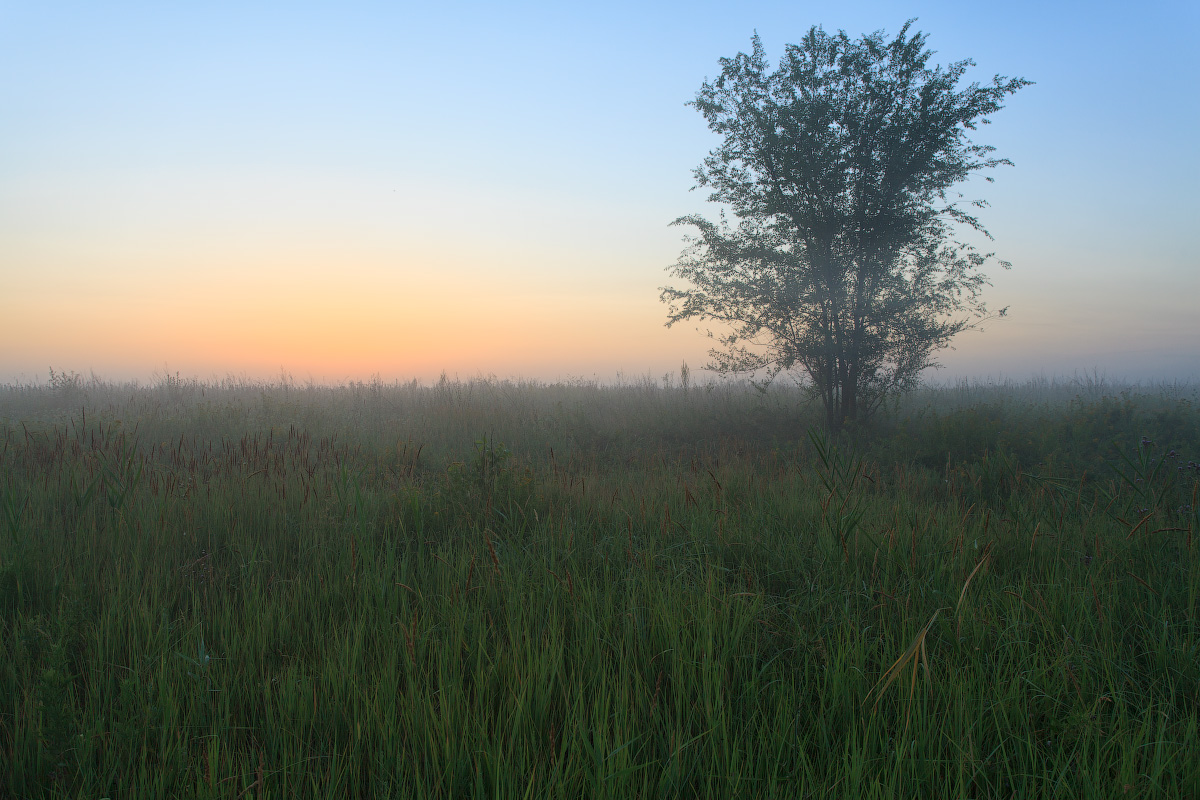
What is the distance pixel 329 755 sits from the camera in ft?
5.25

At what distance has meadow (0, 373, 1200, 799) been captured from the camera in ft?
5.11

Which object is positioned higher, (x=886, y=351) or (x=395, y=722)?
(x=886, y=351)

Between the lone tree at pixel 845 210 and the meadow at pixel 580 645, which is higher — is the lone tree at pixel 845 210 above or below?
above

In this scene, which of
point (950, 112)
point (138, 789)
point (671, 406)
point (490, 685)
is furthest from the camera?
point (671, 406)

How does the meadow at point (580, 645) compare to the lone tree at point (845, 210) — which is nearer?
the meadow at point (580, 645)

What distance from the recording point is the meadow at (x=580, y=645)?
1.56 meters

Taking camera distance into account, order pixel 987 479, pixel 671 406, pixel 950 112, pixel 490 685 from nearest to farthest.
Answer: pixel 490 685 → pixel 987 479 → pixel 950 112 → pixel 671 406

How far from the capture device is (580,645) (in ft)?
7.07

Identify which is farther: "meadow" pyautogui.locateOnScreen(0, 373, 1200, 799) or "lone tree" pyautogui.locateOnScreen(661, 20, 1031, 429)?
"lone tree" pyautogui.locateOnScreen(661, 20, 1031, 429)

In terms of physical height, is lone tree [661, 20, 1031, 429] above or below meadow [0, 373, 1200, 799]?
above

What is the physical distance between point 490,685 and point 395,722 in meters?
0.31

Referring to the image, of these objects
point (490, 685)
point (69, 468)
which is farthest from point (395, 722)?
point (69, 468)

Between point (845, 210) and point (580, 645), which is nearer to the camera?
point (580, 645)

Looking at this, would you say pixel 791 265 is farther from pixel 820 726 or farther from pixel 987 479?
pixel 820 726
